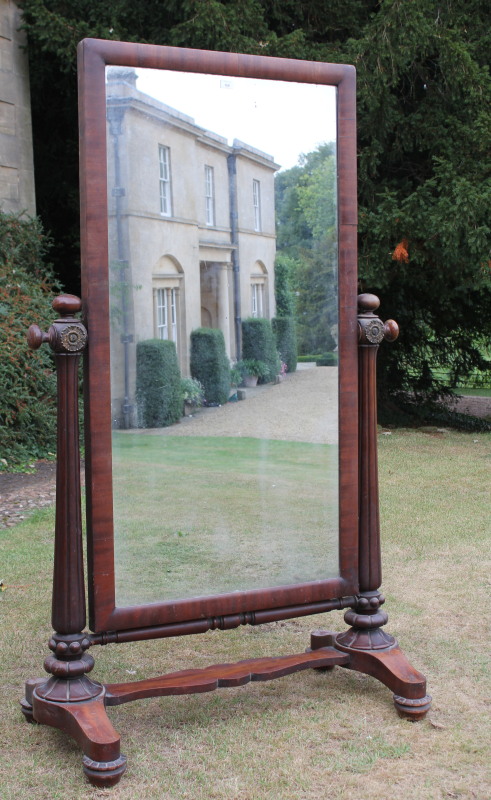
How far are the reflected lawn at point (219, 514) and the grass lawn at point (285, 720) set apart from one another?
1.51ft

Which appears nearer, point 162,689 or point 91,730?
point 91,730

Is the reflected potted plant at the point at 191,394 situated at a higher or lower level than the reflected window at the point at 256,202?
lower

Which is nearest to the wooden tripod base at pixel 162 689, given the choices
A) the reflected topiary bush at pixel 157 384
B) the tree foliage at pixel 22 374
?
the reflected topiary bush at pixel 157 384

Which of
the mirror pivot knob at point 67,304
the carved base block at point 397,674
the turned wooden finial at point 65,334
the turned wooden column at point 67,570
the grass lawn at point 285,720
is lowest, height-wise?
the grass lawn at point 285,720

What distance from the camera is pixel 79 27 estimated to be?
30.6 ft

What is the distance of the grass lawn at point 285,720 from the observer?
2570mm

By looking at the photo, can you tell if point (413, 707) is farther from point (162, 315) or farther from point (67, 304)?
Answer: point (67, 304)

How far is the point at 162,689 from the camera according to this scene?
2.87 meters

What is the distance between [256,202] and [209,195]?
21 centimetres

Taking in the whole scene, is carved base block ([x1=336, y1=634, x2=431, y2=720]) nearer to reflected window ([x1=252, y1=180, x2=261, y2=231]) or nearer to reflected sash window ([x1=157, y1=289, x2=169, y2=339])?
reflected sash window ([x1=157, y1=289, x2=169, y2=339])

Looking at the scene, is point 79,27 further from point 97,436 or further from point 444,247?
point 97,436

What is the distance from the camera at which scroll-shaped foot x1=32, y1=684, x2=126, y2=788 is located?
8.43ft

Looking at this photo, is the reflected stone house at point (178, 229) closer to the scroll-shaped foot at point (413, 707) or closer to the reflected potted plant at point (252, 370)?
the reflected potted plant at point (252, 370)

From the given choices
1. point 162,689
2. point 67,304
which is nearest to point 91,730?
point 162,689
